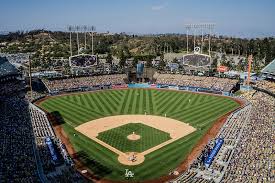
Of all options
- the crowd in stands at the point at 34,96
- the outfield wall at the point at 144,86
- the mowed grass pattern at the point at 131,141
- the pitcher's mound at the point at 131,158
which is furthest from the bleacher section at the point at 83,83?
the pitcher's mound at the point at 131,158

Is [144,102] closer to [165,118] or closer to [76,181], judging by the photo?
[165,118]

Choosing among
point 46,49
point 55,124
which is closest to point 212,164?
point 55,124

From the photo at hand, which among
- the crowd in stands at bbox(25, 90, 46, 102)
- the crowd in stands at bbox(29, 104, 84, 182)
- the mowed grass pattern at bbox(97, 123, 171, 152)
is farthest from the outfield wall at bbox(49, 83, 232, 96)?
the mowed grass pattern at bbox(97, 123, 171, 152)

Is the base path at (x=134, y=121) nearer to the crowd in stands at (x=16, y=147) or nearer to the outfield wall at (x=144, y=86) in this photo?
the crowd in stands at (x=16, y=147)

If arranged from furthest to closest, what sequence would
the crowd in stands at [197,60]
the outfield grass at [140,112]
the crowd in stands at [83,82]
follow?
the crowd in stands at [197,60]
the crowd in stands at [83,82]
the outfield grass at [140,112]

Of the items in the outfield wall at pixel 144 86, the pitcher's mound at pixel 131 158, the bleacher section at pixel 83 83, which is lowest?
the pitcher's mound at pixel 131 158

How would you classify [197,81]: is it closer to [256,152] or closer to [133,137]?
[133,137]

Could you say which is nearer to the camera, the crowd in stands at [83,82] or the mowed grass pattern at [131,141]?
the mowed grass pattern at [131,141]

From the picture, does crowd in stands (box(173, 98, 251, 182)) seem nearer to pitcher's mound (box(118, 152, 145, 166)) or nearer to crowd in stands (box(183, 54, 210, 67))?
pitcher's mound (box(118, 152, 145, 166))
